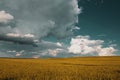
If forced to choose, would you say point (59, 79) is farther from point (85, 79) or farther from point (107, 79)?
point (107, 79)

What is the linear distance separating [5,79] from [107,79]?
7.54 metres

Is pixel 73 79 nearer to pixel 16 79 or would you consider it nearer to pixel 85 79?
pixel 85 79

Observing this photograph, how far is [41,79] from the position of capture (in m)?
13.3

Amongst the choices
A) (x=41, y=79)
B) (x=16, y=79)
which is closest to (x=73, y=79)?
(x=41, y=79)

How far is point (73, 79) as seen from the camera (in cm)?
1363

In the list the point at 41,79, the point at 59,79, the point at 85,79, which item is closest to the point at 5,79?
the point at 41,79

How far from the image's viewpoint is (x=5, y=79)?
12922 mm

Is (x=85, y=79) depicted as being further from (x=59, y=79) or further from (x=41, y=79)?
(x=41, y=79)

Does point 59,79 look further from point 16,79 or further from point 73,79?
point 16,79

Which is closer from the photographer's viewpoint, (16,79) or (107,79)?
(16,79)

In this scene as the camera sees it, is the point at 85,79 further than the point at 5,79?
Yes

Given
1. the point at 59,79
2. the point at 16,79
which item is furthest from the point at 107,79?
the point at 16,79

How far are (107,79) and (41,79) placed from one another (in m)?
5.10

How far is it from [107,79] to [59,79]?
3898 mm
